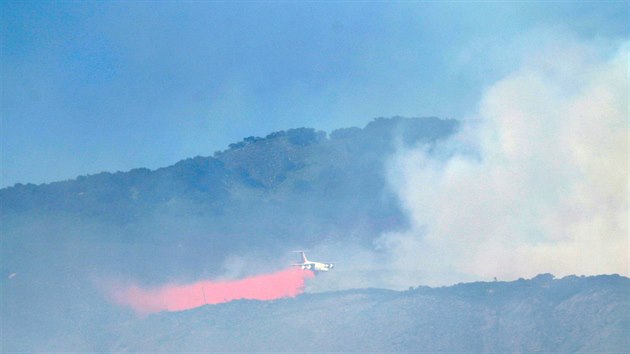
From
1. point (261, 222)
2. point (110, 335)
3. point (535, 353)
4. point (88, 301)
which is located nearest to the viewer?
point (535, 353)

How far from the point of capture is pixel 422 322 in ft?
288

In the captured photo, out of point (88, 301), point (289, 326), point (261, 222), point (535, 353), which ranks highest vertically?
point (261, 222)

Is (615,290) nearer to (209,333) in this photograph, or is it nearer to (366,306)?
(366,306)

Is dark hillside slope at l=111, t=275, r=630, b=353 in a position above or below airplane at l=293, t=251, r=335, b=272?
below

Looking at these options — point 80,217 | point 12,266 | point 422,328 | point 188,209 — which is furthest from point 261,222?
point 422,328

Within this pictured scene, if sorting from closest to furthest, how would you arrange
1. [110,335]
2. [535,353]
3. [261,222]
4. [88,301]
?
[535,353], [110,335], [88,301], [261,222]

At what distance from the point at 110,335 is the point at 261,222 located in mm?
31851

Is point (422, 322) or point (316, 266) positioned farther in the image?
point (316, 266)

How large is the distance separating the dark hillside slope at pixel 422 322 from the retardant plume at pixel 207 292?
23.5 feet

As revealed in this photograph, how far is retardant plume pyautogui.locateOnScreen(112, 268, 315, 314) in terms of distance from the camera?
4163 inches

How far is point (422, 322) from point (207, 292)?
101 ft

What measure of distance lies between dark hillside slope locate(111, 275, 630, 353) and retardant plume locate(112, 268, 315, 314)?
282 inches

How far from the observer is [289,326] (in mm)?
90875

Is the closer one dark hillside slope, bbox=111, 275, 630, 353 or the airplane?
A: dark hillside slope, bbox=111, 275, 630, 353
